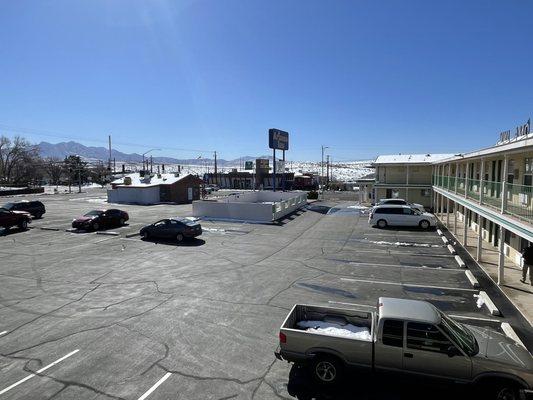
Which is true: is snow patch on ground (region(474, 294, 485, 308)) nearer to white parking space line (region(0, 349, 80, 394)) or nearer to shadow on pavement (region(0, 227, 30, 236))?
white parking space line (region(0, 349, 80, 394))

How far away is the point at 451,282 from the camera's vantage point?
53.1 ft

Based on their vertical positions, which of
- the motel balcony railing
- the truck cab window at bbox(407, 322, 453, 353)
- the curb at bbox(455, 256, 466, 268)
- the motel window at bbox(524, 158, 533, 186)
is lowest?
the curb at bbox(455, 256, 466, 268)

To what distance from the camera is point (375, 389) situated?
26.7 feet

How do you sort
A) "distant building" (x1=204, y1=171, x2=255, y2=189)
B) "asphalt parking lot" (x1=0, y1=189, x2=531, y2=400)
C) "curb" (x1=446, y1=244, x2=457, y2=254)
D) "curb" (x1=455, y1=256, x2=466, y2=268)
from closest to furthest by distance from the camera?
1. "asphalt parking lot" (x1=0, y1=189, x2=531, y2=400)
2. "curb" (x1=455, y1=256, x2=466, y2=268)
3. "curb" (x1=446, y1=244, x2=457, y2=254)
4. "distant building" (x1=204, y1=171, x2=255, y2=189)

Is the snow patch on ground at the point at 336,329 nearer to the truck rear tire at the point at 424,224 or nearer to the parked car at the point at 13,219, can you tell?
the truck rear tire at the point at 424,224

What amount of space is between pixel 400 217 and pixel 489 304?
59.0 ft

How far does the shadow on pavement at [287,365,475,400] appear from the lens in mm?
7816

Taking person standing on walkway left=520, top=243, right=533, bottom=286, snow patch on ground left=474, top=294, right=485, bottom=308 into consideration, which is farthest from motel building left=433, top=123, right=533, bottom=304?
snow patch on ground left=474, top=294, right=485, bottom=308

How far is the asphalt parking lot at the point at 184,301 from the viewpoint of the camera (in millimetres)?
8414

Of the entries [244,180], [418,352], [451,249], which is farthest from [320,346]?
[244,180]

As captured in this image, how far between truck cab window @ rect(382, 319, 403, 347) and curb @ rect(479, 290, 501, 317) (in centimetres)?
656

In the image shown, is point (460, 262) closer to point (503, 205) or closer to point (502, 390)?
point (503, 205)

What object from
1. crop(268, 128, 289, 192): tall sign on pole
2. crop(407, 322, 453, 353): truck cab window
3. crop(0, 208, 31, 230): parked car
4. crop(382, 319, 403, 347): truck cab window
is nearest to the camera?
crop(407, 322, 453, 353): truck cab window

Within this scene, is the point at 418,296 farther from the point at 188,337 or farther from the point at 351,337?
the point at 188,337
